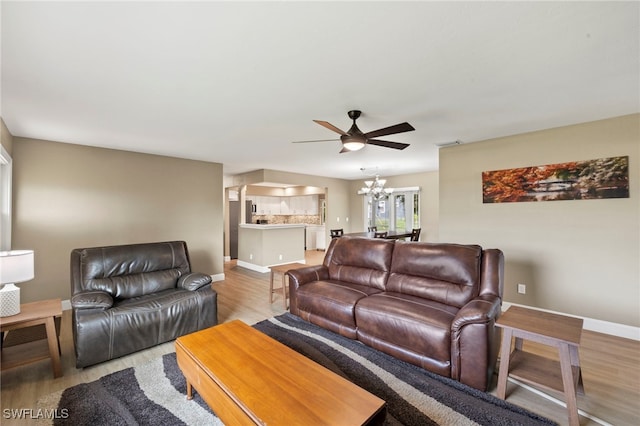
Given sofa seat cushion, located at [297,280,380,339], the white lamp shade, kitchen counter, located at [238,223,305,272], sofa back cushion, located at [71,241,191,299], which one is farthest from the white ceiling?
kitchen counter, located at [238,223,305,272]

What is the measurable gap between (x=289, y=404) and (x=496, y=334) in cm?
187

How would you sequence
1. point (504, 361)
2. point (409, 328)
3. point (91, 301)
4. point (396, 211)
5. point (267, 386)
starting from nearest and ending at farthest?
point (267, 386) → point (504, 361) → point (409, 328) → point (91, 301) → point (396, 211)

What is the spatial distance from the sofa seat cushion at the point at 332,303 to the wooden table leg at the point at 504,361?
127 cm

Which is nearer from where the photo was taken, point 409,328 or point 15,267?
point 15,267

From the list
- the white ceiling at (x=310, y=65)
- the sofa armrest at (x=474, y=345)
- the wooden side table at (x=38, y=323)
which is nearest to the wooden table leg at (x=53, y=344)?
the wooden side table at (x=38, y=323)

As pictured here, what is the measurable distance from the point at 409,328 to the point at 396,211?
20.9ft

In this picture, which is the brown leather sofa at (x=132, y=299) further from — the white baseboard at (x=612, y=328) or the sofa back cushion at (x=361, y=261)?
the white baseboard at (x=612, y=328)

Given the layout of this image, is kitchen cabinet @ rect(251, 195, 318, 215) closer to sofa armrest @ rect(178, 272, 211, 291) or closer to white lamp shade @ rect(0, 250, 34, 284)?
sofa armrest @ rect(178, 272, 211, 291)

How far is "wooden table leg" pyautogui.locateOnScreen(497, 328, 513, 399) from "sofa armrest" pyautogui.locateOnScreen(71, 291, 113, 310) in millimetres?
3399

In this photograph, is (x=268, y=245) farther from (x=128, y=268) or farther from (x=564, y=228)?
(x=564, y=228)

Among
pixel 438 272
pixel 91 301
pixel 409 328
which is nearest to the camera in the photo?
pixel 409 328

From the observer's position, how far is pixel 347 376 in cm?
229

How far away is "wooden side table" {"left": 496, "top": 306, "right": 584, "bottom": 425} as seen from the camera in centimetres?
174

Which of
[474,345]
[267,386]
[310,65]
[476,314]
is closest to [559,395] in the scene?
[474,345]
